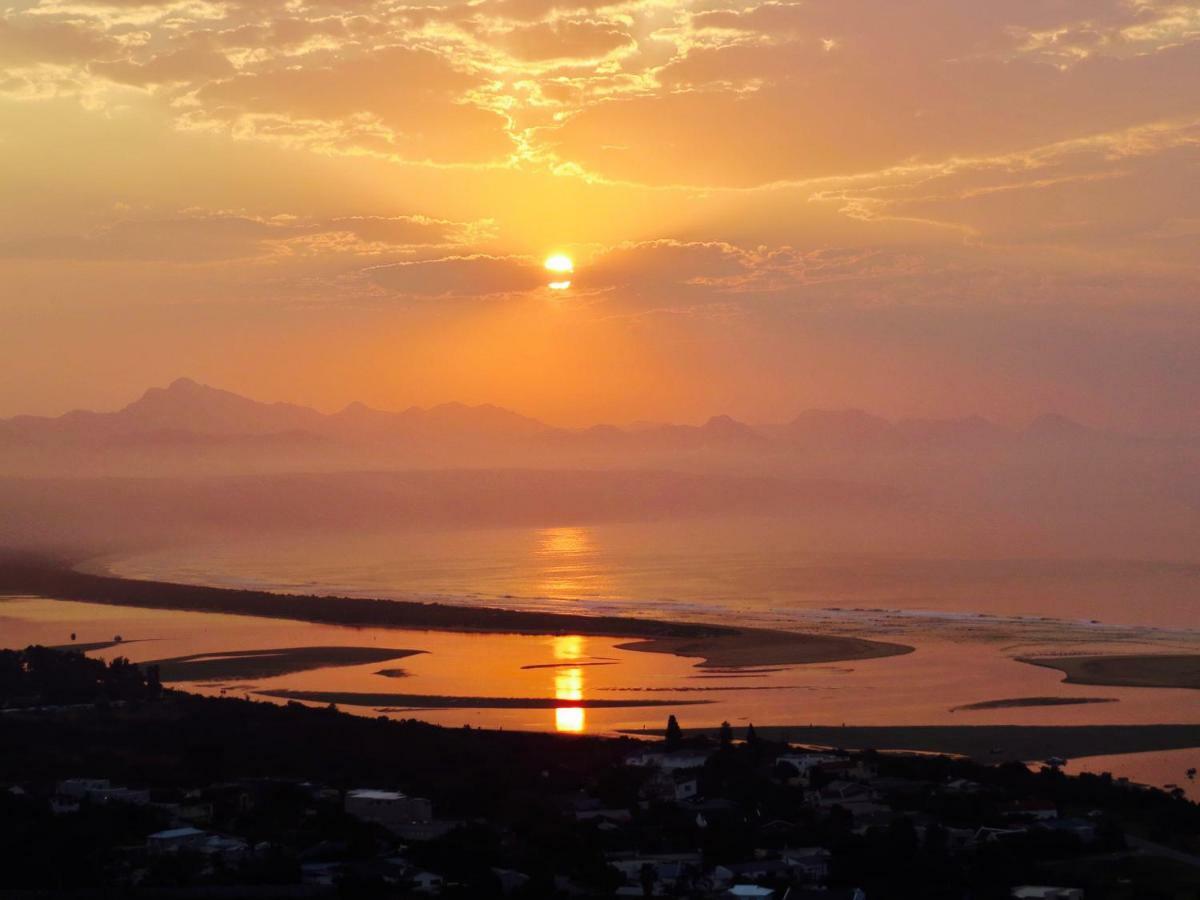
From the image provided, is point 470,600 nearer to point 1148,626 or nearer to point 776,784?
point 1148,626

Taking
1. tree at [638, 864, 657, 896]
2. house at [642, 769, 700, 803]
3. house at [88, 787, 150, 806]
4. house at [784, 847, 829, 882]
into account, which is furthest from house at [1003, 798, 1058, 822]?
house at [88, 787, 150, 806]

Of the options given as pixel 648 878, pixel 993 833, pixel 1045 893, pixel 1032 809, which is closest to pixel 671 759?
pixel 1032 809

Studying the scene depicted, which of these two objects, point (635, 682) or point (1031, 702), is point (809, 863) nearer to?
point (1031, 702)

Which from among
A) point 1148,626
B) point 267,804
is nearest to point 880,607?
point 1148,626

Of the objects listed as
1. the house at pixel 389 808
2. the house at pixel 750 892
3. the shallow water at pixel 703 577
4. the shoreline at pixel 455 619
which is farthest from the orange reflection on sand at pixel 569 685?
the house at pixel 750 892

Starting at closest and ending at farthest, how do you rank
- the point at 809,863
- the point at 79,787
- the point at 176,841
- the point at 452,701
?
the point at 809,863 → the point at 176,841 → the point at 79,787 → the point at 452,701

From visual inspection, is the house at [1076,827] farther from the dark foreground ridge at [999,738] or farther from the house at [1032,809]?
the dark foreground ridge at [999,738]
